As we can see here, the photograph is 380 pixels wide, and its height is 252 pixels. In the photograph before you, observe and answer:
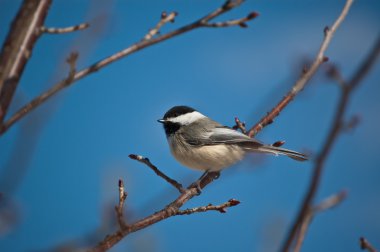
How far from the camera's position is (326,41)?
149cm

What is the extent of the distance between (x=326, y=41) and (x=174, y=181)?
3.30 feet

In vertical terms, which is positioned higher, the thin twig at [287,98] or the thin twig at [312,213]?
the thin twig at [287,98]

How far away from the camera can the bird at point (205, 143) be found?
2.72m

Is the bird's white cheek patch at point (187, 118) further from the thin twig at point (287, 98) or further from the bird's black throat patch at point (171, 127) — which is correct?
the thin twig at point (287, 98)

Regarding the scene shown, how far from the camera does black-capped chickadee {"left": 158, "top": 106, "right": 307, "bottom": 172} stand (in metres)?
2.73

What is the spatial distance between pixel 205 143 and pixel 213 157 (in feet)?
0.50

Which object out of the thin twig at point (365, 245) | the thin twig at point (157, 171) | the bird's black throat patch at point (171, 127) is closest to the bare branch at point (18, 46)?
the thin twig at point (365, 245)

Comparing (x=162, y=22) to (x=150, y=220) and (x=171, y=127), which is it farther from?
(x=171, y=127)

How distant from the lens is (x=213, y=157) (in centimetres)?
279

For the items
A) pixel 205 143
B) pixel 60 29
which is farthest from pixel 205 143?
pixel 60 29

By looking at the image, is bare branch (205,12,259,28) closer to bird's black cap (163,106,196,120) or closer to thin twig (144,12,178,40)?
thin twig (144,12,178,40)

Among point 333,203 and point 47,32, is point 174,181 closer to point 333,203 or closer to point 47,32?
point 47,32

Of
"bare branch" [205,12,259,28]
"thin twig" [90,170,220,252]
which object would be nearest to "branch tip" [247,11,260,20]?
"bare branch" [205,12,259,28]

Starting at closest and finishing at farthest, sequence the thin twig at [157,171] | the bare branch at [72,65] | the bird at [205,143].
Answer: the bare branch at [72,65] < the thin twig at [157,171] < the bird at [205,143]
